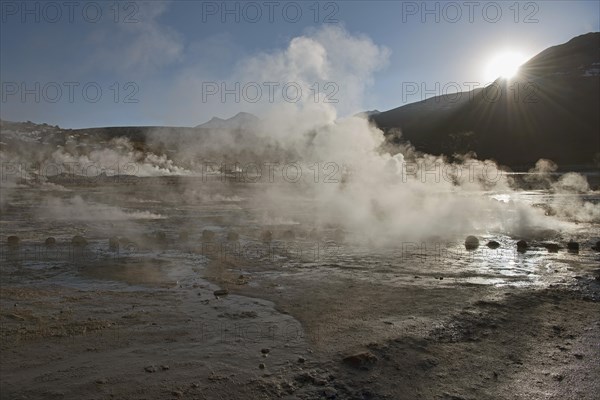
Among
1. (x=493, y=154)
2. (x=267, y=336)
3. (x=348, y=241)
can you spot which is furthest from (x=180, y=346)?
(x=493, y=154)

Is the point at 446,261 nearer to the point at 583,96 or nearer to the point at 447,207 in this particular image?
the point at 447,207

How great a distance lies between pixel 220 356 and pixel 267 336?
796 mm

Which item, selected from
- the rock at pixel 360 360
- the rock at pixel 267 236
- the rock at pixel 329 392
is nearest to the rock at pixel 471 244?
the rock at pixel 267 236

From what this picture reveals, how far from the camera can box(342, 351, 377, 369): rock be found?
4.93m

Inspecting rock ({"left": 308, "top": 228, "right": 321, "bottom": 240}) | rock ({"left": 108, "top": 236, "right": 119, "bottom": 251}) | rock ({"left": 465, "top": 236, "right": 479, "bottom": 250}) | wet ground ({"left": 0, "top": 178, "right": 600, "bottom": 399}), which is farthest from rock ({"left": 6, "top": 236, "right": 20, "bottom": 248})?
rock ({"left": 465, "top": 236, "right": 479, "bottom": 250})

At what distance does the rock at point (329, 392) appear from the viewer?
4305mm

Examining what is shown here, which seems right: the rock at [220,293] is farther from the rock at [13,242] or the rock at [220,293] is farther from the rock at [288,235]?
the rock at [13,242]

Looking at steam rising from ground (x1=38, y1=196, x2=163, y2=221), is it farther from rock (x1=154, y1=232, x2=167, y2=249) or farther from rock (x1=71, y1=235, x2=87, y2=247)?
rock (x1=71, y1=235, x2=87, y2=247)

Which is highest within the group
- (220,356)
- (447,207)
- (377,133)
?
(377,133)

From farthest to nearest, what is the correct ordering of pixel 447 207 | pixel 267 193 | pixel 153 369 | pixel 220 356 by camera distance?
pixel 267 193
pixel 447 207
pixel 220 356
pixel 153 369

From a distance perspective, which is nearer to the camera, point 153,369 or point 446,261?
point 153,369

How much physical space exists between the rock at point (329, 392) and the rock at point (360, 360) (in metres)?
0.56

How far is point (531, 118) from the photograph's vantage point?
249 feet

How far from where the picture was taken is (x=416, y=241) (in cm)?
1286
